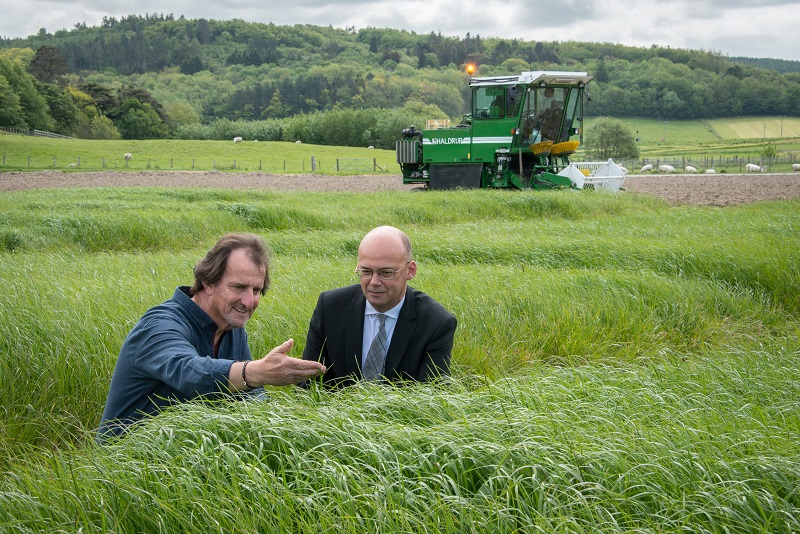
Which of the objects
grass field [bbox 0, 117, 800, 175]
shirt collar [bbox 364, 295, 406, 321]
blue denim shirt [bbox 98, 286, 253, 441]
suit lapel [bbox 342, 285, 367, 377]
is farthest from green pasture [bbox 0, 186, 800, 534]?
grass field [bbox 0, 117, 800, 175]

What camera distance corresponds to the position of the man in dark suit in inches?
155

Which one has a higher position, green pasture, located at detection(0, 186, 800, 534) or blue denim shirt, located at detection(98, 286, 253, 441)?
blue denim shirt, located at detection(98, 286, 253, 441)

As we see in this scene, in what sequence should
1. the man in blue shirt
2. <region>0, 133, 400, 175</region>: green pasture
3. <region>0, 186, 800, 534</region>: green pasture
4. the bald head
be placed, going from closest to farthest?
<region>0, 186, 800, 534</region>: green pasture
the man in blue shirt
the bald head
<region>0, 133, 400, 175</region>: green pasture

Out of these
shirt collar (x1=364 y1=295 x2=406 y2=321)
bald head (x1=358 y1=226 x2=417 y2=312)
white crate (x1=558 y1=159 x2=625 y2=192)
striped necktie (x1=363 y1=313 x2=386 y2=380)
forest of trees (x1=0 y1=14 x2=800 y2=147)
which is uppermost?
forest of trees (x1=0 y1=14 x2=800 y2=147)

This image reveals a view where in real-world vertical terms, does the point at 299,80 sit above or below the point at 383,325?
above

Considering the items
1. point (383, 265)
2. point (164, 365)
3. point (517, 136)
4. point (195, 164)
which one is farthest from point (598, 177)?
point (195, 164)

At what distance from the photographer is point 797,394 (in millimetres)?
3854

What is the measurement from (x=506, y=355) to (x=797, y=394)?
91.3 inches

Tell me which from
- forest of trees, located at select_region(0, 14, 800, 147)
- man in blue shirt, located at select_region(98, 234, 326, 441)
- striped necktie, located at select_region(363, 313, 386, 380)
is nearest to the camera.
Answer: man in blue shirt, located at select_region(98, 234, 326, 441)

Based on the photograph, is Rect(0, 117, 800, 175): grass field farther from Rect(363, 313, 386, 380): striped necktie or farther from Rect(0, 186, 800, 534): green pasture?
Rect(363, 313, 386, 380): striped necktie

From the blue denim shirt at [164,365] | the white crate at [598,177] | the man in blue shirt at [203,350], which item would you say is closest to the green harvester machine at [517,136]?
the white crate at [598,177]

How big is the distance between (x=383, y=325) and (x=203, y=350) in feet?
3.18

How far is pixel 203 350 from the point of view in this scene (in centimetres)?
359

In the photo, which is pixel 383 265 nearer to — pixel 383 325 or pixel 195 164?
pixel 383 325
